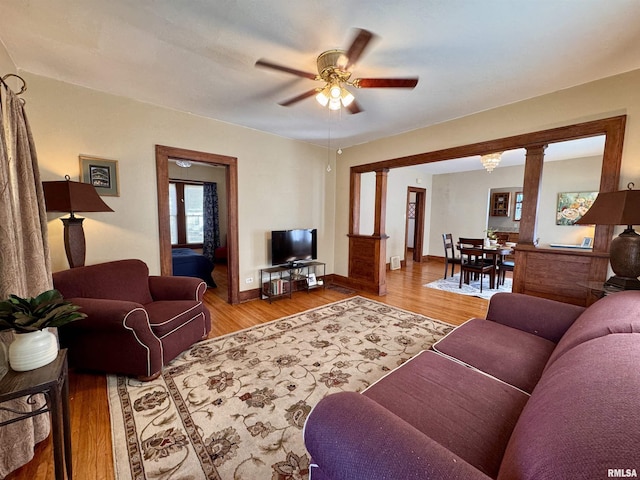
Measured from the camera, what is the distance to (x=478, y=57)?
2.06m

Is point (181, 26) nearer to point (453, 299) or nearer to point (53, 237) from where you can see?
point (53, 237)

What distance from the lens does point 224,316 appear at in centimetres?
341

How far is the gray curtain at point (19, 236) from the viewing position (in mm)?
1294

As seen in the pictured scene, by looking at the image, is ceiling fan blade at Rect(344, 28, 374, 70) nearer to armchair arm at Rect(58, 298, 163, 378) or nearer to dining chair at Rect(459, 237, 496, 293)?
armchair arm at Rect(58, 298, 163, 378)

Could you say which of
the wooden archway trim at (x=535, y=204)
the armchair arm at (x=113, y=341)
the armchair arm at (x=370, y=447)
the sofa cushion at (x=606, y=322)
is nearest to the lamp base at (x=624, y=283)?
the wooden archway trim at (x=535, y=204)

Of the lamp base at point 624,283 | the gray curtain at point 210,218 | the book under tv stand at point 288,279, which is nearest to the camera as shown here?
the lamp base at point 624,283

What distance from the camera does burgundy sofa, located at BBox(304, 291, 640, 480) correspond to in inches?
24.5

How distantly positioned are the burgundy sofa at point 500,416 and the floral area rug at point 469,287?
308 centimetres

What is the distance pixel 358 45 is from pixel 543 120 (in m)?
2.31

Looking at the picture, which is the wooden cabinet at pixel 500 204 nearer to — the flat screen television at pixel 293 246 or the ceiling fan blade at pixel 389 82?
the flat screen television at pixel 293 246

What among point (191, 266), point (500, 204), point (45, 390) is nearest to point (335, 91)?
point (45, 390)

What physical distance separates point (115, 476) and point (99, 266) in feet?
5.89

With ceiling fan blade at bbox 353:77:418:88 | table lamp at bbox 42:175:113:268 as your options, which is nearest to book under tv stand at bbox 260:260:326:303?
table lamp at bbox 42:175:113:268

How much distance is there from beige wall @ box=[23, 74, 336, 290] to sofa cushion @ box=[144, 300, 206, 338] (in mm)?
892
